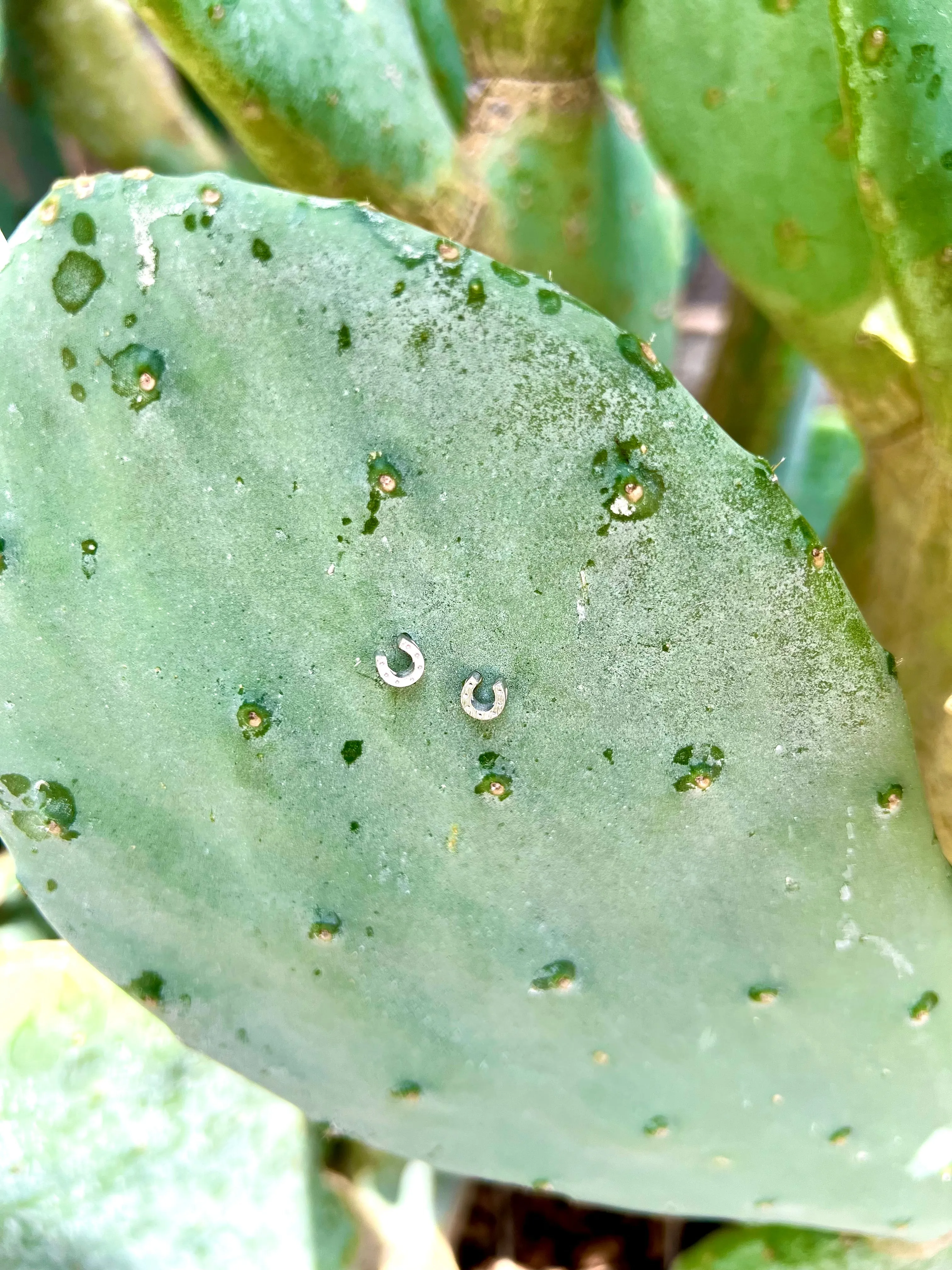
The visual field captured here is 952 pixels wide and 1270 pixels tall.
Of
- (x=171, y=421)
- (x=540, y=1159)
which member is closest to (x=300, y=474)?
(x=171, y=421)

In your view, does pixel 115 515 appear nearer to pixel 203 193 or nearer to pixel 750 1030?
pixel 203 193

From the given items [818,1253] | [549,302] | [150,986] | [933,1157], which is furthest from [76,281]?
[818,1253]

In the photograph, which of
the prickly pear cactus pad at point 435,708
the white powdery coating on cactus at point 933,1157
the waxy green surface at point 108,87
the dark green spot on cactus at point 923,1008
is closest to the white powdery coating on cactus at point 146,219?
the prickly pear cactus pad at point 435,708

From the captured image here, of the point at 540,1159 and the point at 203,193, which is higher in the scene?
the point at 203,193

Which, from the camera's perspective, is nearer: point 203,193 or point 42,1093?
point 203,193

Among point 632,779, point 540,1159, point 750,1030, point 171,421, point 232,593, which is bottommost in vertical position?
point 540,1159
